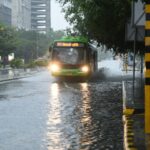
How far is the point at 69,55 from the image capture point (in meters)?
40.9

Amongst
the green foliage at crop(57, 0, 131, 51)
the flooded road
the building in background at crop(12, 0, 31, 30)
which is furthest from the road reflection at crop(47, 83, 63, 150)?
the building in background at crop(12, 0, 31, 30)

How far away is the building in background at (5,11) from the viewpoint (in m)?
156

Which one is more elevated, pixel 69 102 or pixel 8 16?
pixel 8 16

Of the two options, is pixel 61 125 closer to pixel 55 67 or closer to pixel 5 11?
pixel 55 67

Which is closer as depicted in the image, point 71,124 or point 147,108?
point 147,108

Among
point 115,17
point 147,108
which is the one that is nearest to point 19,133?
point 147,108

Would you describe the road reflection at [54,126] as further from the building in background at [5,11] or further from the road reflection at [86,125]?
the building in background at [5,11]

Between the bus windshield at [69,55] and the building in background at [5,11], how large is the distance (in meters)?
114

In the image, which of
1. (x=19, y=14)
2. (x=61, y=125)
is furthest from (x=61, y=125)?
(x=19, y=14)

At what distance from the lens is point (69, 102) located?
2202 cm

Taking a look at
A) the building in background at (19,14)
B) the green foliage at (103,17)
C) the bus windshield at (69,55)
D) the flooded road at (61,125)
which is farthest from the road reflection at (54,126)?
the building in background at (19,14)

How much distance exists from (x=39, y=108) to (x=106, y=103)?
315cm

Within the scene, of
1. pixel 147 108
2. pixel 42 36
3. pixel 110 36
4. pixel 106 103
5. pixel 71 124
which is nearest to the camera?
pixel 147 108

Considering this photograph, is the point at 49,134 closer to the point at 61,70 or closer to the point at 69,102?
the point at 69,102
